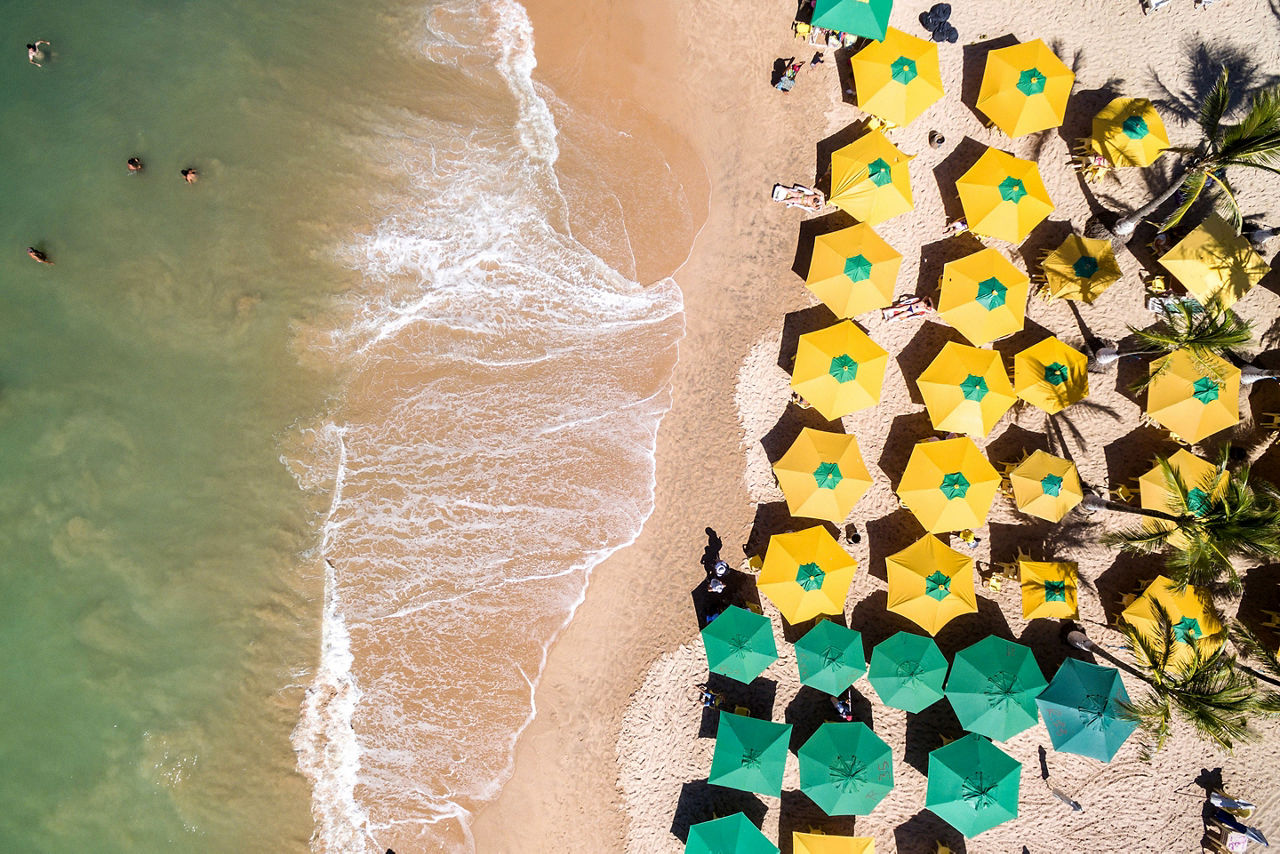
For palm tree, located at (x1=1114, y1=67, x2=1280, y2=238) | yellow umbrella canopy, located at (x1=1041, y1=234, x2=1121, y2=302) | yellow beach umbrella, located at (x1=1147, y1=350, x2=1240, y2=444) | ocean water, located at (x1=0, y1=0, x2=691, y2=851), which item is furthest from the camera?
ocean water, located at (x1=0, y1=0, x2=691, y2=851)

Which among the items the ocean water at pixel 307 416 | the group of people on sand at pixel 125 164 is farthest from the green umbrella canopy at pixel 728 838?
the group of people on sand at pixel 125 164

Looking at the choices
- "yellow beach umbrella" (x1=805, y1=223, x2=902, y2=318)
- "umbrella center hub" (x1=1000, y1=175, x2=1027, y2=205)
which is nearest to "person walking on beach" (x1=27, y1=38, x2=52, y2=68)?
"yellow beach umbrella" (x1=805, y1=223, x2=902, y2=318)

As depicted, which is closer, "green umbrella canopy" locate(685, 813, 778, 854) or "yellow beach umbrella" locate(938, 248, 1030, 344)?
"green umbrella canopy" locate(685, 813, 778, 854)

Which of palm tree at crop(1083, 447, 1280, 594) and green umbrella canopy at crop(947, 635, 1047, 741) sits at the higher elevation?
palm tree at crop(1083, 447, 1280, 594)

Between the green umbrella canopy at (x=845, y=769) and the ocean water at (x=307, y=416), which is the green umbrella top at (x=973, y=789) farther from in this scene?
the ocean water at (x=307, y=416)

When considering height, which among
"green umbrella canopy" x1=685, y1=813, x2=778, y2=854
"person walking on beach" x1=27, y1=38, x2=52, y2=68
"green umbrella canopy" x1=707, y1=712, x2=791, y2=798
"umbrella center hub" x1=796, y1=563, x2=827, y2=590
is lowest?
"green umbrella canopy" x1=685, y1=813, x2=778, y2=854

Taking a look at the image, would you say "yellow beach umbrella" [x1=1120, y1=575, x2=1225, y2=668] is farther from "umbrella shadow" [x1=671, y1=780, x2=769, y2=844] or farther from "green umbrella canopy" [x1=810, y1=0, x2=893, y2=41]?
"green umbrella canopy" [x1=810, y1=0, x2=893, y2=41]

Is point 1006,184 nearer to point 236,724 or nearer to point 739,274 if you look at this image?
point 739,274
